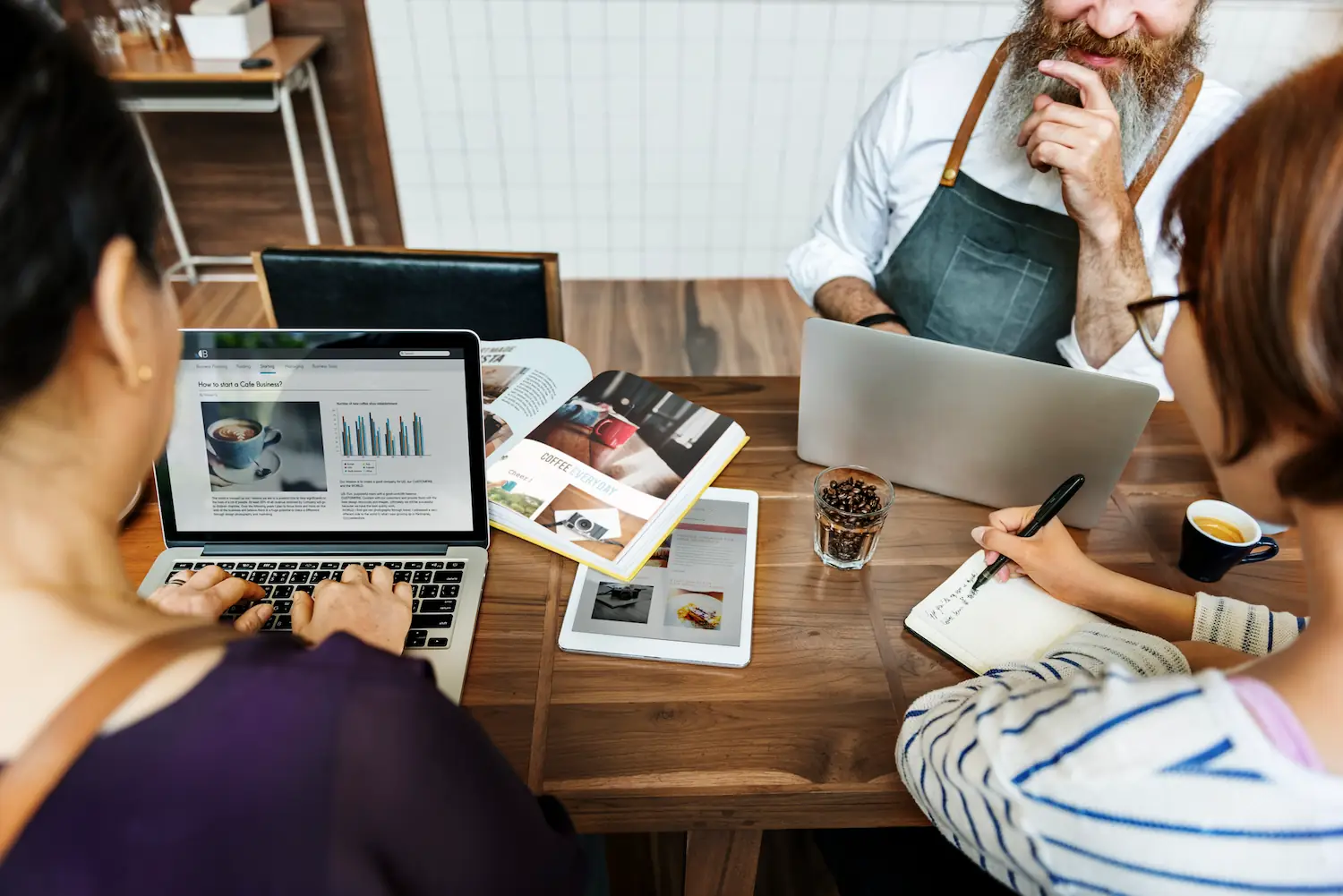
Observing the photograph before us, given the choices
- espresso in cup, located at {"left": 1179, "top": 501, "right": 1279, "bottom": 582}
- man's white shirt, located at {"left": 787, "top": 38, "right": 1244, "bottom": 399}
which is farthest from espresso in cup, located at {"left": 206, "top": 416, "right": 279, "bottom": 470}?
man's white shirt, located at {"left": 787, "top": 38, "right": 1244, "bottom": 399}

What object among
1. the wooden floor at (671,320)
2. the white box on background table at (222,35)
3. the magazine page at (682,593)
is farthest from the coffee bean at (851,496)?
the white box on background table at (222,35)

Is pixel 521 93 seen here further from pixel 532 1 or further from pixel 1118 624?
pixel 1118 624

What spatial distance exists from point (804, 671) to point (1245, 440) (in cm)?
41

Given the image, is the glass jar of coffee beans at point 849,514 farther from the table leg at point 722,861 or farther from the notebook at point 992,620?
the table leg at point 722,861

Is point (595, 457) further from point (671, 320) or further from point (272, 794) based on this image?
point (671, 320)

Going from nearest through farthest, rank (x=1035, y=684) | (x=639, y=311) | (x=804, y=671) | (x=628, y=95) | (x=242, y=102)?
(x=1035, y=684)
(x=804, y=671)
(x=242, y=102)
(x=628, y=95)
(x=639, y=311)

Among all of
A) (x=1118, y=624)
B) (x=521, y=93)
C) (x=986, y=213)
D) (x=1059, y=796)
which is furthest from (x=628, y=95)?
(x=1059, y=796)

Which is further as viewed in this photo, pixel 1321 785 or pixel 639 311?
pixel 639 311

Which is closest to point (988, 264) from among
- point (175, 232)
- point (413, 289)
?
point (413, 289)

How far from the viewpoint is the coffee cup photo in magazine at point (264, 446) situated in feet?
2.76

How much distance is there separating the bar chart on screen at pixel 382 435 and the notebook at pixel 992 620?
1.75 ft

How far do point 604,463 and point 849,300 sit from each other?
0.76m

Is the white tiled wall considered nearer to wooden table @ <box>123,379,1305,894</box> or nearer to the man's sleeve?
the man's sleeve

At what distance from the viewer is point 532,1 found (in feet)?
8.80
